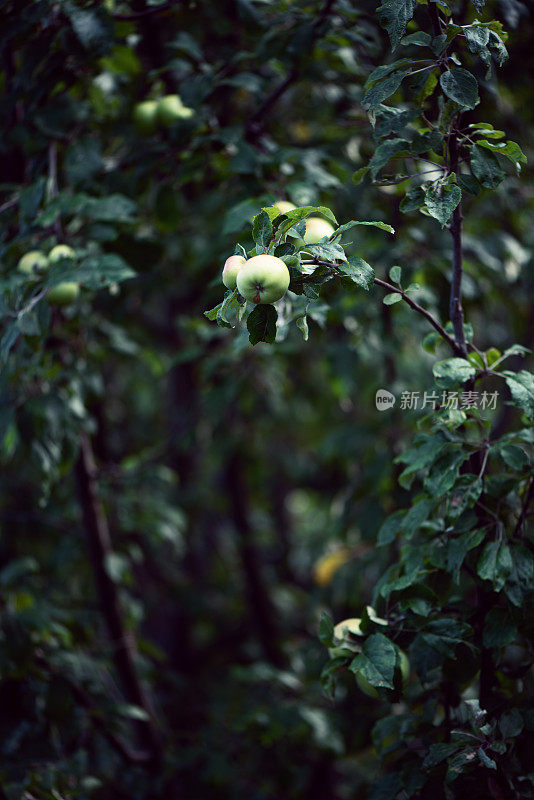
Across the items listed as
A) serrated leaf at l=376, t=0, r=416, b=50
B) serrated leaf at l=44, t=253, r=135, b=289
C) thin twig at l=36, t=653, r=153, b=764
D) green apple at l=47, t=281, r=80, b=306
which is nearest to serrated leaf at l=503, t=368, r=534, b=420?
serrated leaf at l=376, t=0, r=416, b=50

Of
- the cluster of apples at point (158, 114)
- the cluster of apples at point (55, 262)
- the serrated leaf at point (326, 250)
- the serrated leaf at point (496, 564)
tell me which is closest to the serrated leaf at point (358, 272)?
the serrated leaf at point (326, 250)

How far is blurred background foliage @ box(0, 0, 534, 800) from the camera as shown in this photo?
979 millimetres

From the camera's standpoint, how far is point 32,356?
105 centimetres

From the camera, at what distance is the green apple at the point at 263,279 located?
562 millimetres

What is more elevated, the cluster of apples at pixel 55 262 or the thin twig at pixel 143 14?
the thin twig at pixel 143 14

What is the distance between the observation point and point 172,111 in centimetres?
106

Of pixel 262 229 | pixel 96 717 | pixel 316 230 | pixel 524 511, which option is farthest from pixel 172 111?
pixel 96 717

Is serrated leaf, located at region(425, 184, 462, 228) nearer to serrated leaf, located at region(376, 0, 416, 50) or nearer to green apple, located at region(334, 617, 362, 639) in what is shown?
serrated leaf, located at region(376, 0, 416, 50)

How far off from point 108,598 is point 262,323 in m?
1.05

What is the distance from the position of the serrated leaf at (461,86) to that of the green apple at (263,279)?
0.25m

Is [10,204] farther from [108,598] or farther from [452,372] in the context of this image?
[108,598]

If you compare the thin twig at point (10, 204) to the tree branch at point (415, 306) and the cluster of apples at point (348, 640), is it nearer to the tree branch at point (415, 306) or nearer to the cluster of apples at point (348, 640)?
the tree branch at point (415, 306)

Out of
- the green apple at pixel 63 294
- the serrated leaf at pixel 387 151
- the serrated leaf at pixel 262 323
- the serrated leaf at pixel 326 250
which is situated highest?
the serrated leaf at pixel 387 151

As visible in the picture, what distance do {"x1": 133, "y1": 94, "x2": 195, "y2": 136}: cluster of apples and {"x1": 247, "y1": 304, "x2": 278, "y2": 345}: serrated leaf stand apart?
596 mm
